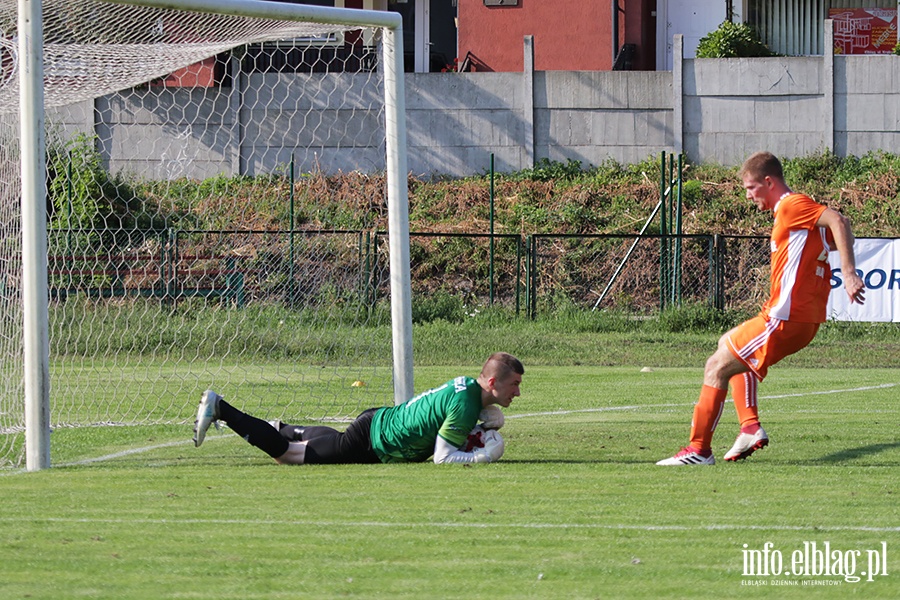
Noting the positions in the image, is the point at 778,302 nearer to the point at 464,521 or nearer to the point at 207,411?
the point at 464,521

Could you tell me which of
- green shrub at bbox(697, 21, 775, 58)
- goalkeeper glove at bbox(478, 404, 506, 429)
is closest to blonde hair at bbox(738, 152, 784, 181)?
goalkeeper glove at bbox(478, 404, 506, 429)

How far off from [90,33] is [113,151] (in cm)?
727

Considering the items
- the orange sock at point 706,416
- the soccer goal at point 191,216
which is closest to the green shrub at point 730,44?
the soccer goal at point 191,216

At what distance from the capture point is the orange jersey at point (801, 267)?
300 inches

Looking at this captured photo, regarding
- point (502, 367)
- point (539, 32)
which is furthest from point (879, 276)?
point (539, 32)

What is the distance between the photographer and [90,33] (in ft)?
36.4

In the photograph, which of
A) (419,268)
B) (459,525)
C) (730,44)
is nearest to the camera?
(459,525)

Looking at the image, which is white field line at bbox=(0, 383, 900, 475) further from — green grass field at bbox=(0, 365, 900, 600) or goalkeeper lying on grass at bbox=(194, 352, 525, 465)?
goalkeeper lying on grass at bbox=(194, 352, 525, 465)

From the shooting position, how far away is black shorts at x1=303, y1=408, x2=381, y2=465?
8.12m

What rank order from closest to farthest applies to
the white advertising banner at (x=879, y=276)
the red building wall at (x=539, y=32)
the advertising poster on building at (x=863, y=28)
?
the white advertising banner at (x=879, y=276), the red building wall at (x=539, y=32), the advertising poster on building at (x=863, y=28)

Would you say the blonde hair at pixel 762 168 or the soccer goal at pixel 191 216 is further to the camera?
the soccer goal at pixel 191 216

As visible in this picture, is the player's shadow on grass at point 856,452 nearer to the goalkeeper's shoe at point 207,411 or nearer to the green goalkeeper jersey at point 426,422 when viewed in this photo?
the green goalkeeper jersey at point 426,422

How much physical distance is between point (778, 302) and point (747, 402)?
752 mm

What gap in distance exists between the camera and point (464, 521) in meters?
6.00
